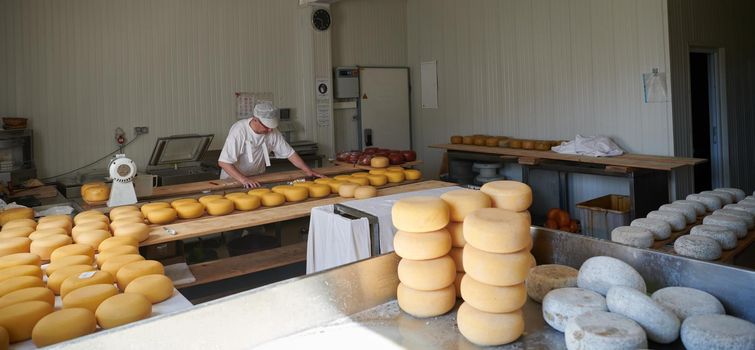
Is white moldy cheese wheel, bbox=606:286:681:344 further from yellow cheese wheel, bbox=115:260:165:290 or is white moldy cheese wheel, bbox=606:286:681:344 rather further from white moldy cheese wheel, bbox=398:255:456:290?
yellow cheese wheel, bbox=115:260:165:290

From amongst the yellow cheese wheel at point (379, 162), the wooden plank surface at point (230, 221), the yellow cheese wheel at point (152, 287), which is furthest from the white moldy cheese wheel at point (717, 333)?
the yellow cheese wheel at point (379, 162)

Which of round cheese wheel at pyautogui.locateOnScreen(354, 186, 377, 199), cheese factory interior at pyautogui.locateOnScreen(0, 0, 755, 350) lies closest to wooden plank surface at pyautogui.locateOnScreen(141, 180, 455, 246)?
cheese factory interior at pyautogui.locateOnScreen(0, 0, 755, 350)

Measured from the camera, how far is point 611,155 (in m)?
5.12

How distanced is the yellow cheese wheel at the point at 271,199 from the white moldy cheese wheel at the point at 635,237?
2151mm

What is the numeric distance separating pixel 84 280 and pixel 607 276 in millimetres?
1826

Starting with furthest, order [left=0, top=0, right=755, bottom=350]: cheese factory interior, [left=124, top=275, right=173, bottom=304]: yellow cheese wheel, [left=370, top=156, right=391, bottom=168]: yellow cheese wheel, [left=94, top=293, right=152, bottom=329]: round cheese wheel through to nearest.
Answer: [left=370, top=156, right=391, bottom=168]: yellow cheese wheel < [left=124, top=275, right=173, bottom=304]: yellow cheese wheel < [left=94, top=293, right=152, bottom=329]: round cheese wheel < [left=0, top=0, right=755, bottom=350]: cheese factory interior

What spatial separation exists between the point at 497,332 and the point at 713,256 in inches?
62.2

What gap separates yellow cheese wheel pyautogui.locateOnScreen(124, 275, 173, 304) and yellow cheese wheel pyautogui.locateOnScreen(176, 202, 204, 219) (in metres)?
1.33

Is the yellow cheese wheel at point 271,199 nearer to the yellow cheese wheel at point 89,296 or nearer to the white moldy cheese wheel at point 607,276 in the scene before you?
the yellow cheese wheel at point 89,296

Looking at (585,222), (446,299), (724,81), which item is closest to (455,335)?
(446,299)

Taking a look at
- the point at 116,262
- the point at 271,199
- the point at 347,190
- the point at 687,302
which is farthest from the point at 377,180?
the point at 687,302

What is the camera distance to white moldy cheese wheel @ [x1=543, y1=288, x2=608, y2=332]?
129 centimetres

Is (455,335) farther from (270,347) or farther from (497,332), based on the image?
(270,347)

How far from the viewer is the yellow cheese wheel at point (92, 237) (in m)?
2.54
